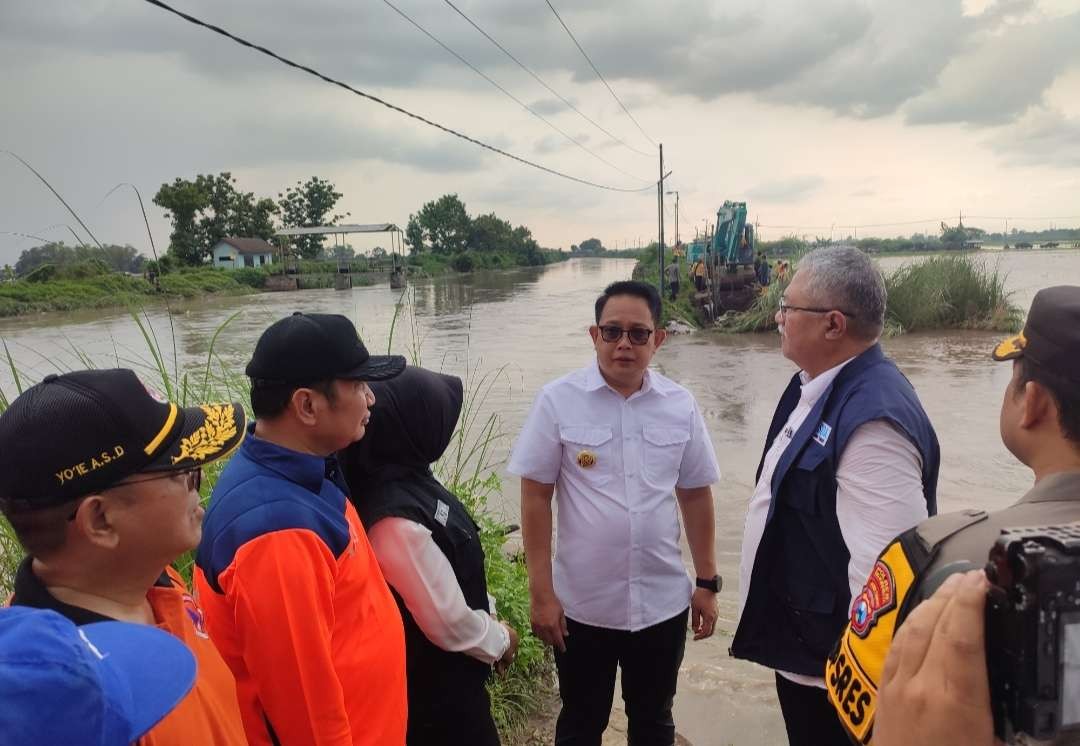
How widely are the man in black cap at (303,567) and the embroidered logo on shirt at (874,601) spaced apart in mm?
932

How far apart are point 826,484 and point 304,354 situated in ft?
4.33

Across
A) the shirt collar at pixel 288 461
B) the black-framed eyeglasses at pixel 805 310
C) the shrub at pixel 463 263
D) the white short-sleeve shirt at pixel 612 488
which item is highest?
the shrub at pixel 463 263

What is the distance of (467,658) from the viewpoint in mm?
1782

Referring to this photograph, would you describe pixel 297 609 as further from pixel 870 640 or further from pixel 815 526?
pixel 815 526

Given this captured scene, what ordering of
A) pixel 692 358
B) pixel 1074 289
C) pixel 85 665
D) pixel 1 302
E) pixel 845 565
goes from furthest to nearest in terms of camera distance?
pixel 1 302
pixel 692 358
pixel 845 565
pixel 1074 289
pixel 85 665

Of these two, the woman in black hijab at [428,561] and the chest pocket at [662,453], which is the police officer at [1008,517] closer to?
the woman in black hijab at [428,561]

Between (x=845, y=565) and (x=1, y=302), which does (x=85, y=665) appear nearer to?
(x=845, y=565)

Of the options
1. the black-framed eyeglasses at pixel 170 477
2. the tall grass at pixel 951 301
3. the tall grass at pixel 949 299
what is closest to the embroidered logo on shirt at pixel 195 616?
the black-framed eyeglasses at pixel 170 477

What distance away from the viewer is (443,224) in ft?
256

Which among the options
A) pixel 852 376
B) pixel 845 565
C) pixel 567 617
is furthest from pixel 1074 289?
pixel 567 617

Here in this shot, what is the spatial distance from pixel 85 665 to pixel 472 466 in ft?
18.6

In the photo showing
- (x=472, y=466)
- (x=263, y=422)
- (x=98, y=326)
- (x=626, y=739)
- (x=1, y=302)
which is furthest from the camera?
(x=1, y=302)

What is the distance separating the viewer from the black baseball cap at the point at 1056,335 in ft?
3.03

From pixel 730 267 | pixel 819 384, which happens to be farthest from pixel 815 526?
pixel 730 267
